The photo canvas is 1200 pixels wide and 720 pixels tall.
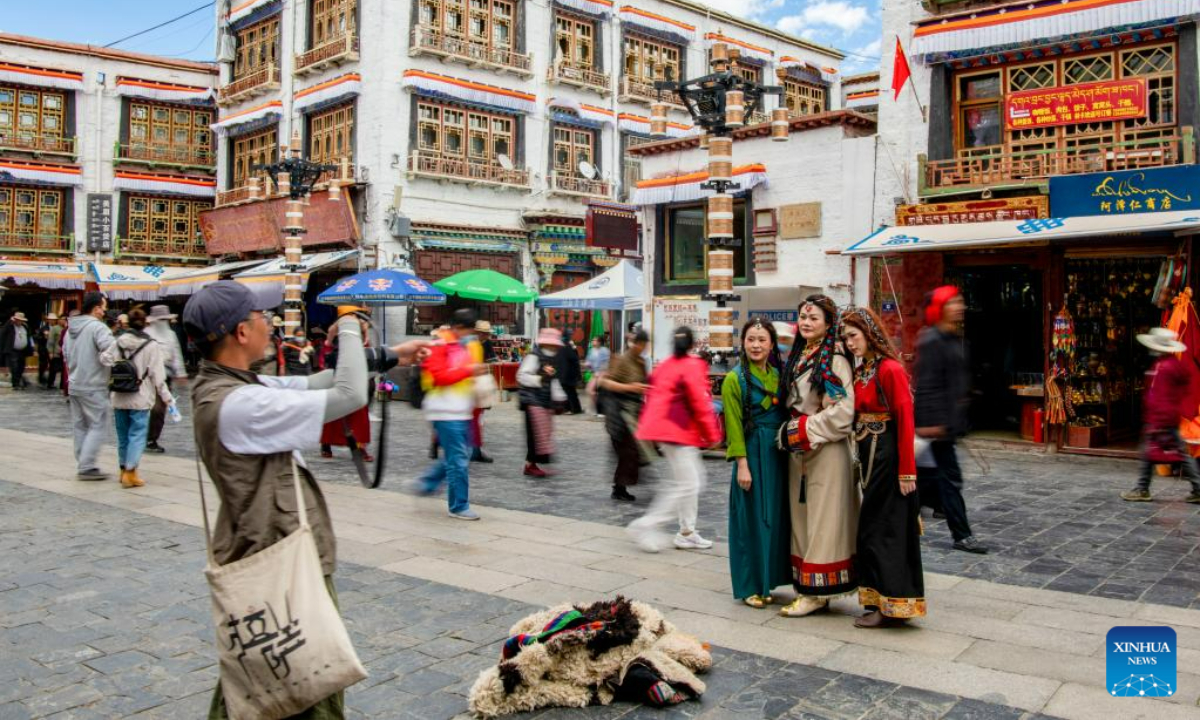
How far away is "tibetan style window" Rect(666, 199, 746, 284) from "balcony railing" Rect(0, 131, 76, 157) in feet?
69.2

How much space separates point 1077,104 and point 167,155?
27.9 meters

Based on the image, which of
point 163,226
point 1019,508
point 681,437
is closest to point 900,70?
point 1019,508

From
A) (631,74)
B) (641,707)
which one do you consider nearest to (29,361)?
(631,74)

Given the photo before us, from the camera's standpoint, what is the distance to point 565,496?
31.2 feet

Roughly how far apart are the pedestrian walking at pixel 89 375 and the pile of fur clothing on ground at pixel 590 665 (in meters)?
6.99

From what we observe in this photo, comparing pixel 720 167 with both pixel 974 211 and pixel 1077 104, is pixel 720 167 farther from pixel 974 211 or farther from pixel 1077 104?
pixel 1077 104

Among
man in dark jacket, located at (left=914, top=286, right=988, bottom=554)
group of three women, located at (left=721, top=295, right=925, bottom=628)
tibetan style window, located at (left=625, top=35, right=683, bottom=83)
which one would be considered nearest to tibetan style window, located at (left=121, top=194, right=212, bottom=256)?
tibetan style window, located at (left=625, top=35, right=683, bottom=83)

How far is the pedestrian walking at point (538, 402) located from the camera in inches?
416

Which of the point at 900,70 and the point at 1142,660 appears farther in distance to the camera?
the point at 900,70

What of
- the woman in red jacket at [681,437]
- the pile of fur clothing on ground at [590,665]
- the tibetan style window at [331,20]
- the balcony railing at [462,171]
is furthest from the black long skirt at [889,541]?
the tibetan style window at [331,20]

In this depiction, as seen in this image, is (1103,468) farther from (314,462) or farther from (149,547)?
(149,547)

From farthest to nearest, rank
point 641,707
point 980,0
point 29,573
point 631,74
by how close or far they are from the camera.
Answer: point 631,74
point 980,0
point 29,573
point 641,707

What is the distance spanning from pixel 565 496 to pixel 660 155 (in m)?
12.4

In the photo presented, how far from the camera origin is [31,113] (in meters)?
30.3
